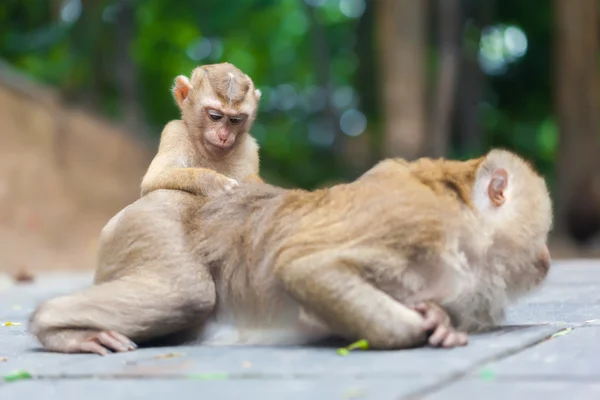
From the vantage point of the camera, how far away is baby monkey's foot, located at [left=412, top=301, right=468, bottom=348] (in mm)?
4113

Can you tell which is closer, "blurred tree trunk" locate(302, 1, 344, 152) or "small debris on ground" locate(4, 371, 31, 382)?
"small debris on ground" locate(4, 371, 31, 382)

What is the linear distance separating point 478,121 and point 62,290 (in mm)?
13333

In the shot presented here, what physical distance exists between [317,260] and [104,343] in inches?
39.4

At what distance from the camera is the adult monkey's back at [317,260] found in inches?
164

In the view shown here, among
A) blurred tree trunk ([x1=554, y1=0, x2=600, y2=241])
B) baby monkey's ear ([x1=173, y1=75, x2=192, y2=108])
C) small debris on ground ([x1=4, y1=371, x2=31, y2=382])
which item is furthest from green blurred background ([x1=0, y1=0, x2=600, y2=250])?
small debris on ground ([x1=4, y1=371, x2=31, y2=382])

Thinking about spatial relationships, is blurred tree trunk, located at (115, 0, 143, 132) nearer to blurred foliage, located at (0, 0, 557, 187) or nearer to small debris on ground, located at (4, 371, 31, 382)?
blurred foliage, located at (0, 0, 557, 187)

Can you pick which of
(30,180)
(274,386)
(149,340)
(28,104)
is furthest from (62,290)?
(28,104)

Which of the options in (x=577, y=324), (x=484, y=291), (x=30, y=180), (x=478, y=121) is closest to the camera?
(x=484, y=291)

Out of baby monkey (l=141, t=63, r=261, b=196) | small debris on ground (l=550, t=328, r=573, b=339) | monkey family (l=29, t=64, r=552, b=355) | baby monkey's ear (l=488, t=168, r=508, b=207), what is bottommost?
small debris on ground (l=550, t=328, r=573, b=339)

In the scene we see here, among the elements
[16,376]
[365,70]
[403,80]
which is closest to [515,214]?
[16,376]

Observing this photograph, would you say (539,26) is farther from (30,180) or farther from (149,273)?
(149,273)

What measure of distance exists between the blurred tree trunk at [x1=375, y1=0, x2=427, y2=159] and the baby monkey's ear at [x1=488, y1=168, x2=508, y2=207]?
34.1ft

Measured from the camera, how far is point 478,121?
20922 mm

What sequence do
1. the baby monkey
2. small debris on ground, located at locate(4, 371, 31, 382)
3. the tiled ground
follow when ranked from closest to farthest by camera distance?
the tiled ground
small debris on ground, located at locate(4, 371, 31, 382)
the baby monkey
